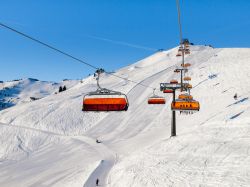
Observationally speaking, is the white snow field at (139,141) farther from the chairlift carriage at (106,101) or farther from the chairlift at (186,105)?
the chairlift carriage at (106,101)

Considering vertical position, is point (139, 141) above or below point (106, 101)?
below

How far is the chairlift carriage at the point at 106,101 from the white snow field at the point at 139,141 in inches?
294

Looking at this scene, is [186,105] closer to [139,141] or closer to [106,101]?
[106,101]

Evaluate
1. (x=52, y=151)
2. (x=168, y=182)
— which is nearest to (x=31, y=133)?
(x=52, y=151)

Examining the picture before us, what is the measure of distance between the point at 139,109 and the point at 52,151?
2150 cm

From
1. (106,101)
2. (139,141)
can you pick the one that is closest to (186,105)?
(106,101)

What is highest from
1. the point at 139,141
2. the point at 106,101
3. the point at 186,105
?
the point at 186,105

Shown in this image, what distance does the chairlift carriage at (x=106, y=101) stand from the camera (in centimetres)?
1494

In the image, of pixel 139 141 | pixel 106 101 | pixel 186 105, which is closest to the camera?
pixel 106 101

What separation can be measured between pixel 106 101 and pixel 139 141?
2896cm

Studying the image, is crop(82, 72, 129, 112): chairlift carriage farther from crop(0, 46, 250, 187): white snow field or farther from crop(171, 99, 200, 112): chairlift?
crop(171, 99, 200, 112): chairlift

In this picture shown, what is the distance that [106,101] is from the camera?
15.0 meters

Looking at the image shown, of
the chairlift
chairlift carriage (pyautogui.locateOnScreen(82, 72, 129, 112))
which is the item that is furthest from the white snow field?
Answer: chairlift carriage (pyautogui.locateOnScreen(82, 72, 129, 112))

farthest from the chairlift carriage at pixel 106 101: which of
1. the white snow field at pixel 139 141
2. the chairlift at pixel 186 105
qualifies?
the chairlift at pixel 186 105
